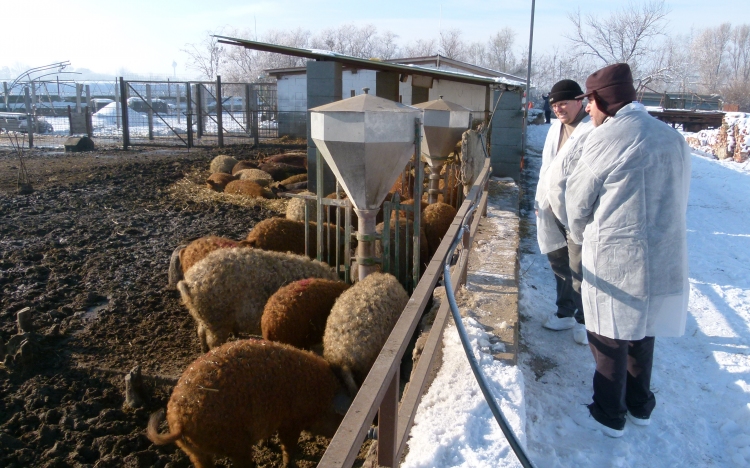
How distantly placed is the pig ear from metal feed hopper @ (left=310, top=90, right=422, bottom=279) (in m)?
2.09

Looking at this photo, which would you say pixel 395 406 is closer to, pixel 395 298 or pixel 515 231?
pixel 395 298

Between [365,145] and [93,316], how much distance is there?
3.52 metres

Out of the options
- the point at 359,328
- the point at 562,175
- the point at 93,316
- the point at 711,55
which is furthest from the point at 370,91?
the point at 711,55

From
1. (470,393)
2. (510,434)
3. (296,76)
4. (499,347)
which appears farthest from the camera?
(296,76)

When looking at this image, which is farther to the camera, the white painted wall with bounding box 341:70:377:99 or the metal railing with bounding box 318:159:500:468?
the white painted wall with bounding box 341:70:377:99

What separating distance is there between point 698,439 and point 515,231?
3888 millimetres

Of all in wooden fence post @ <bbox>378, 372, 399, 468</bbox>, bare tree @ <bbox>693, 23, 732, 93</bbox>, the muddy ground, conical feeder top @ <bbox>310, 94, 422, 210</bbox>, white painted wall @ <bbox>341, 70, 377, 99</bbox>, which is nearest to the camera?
wooden fence post @ <bbox>378, 372, 399, 468</bbox>

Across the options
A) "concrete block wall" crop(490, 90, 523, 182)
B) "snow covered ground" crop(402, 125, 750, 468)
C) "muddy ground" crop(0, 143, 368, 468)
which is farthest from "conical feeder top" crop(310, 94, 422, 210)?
"concrete block wall" crop(490, 90, 523, 182)

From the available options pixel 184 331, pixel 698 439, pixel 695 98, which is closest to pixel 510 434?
pixel 698 439

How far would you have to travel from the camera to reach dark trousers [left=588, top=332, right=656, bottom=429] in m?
3.59

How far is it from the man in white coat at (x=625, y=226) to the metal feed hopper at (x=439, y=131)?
18.3ft

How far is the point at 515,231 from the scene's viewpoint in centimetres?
749

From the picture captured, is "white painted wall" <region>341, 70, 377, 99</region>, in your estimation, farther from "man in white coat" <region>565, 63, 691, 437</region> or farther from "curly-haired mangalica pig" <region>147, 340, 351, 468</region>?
→ "man in white coat" <region>565, 63, 691, 437</region>

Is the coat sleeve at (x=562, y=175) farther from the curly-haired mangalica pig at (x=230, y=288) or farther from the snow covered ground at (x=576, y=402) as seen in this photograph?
the curly-haired mangalica pig at (x=230, y=288)
